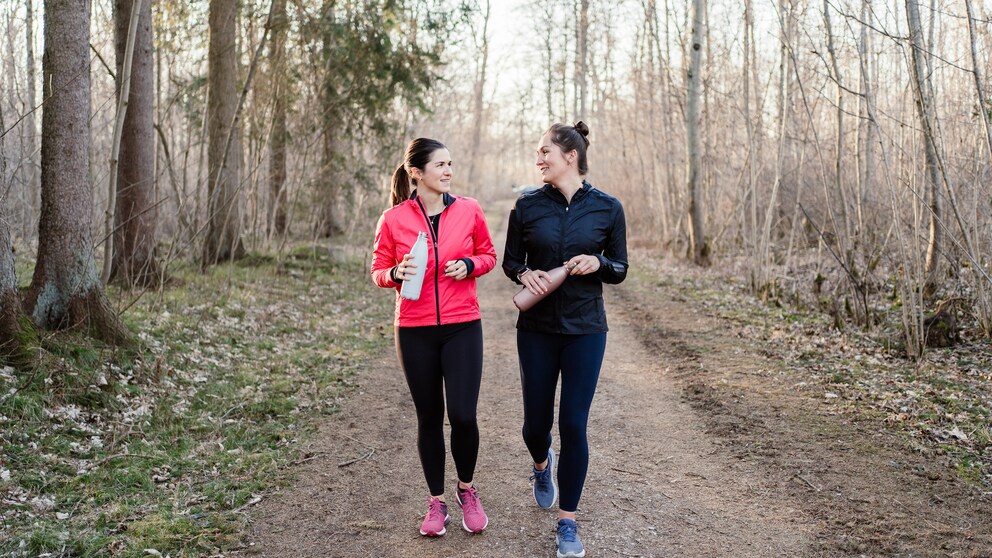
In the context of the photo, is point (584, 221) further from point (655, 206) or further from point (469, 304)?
point (655, 206)

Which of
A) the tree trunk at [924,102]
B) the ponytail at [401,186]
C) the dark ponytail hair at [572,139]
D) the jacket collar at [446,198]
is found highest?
the tree trunk at [924,102]

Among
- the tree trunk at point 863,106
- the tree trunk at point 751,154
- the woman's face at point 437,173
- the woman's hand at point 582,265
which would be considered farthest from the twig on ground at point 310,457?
the tree trunk at point 751,154

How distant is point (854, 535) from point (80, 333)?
5.90 metres

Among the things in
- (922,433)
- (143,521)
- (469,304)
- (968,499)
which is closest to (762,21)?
(922,433)

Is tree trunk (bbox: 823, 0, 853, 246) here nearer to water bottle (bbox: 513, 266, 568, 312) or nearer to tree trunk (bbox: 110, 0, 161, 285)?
water bottle (bbox: 513, 266, 568, 312)

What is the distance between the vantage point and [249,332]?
836 cm

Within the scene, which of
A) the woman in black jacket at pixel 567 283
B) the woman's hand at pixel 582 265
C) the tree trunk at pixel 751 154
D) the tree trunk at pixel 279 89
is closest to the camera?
the woman's hand at pixel 582 265

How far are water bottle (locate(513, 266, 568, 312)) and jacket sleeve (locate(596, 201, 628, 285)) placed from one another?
22 cm

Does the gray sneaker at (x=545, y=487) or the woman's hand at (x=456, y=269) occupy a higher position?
the woman's hand at (x=456, y=269)

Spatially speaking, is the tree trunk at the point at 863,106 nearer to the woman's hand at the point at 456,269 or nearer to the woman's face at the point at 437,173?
the woman's face at the point at 437,173

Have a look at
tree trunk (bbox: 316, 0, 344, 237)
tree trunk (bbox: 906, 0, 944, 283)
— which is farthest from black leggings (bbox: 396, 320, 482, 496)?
tree trunk (bbox: 316, 0, 344, 237)

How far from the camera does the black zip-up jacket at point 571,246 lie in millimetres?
3490

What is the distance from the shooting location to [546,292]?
3385 mm

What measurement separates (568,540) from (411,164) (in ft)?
6.80
